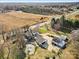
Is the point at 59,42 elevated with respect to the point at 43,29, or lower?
lower

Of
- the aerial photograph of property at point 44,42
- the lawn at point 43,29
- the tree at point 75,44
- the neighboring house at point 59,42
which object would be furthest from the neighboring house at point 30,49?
the lawn at point 43,29

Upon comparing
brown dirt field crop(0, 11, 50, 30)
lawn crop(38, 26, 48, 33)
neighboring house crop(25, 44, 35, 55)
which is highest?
lawn crop(38, 26, 48, 33)

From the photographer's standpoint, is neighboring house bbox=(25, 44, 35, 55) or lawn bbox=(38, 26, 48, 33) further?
lawn bbox=(38, 26, 48, 33)

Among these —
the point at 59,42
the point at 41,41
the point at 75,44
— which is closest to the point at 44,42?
the point at 41,41

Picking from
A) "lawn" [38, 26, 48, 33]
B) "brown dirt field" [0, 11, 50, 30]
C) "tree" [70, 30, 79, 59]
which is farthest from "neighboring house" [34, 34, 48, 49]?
"brown dirt field" [0, 11, 50, 30]

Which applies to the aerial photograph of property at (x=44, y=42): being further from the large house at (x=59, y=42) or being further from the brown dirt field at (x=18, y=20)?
the brown dirt field at (x=18, y=20)

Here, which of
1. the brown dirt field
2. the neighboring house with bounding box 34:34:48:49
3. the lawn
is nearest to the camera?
the neighboring house with bounding box 34:34:48:49

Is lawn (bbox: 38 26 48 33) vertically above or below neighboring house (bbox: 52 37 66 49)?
above

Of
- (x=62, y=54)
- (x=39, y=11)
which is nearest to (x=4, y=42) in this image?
(x=62, y=54)

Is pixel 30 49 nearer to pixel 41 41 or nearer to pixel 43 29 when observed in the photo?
pixel 41 41

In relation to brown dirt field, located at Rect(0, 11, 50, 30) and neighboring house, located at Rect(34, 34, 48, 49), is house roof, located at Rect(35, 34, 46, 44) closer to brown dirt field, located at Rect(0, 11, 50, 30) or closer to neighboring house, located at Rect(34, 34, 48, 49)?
neighboring house, located at Rect(34, 34, 48, 49)

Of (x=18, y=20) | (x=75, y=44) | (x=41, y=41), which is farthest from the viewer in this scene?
(x=18, y=20)
